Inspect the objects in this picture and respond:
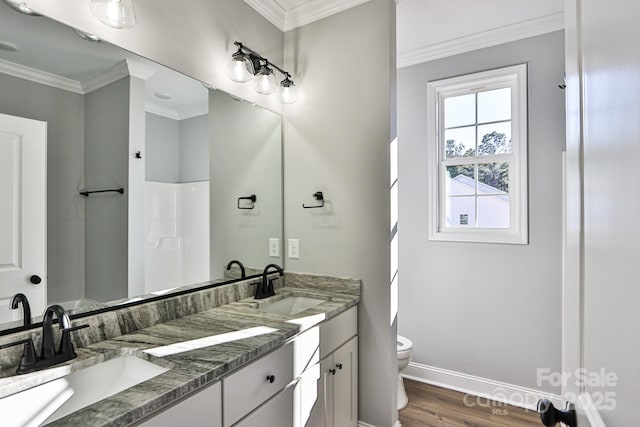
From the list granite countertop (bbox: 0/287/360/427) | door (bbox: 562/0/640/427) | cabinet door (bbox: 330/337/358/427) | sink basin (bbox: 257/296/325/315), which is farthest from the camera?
sink basin (bbox: 257/296/325/315)

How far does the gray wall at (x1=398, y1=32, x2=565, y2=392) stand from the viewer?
2.30 meters

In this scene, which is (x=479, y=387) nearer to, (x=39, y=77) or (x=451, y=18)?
(x=451, y=18)

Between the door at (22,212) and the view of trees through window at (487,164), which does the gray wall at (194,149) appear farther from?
the view of trees through window at (487,164)

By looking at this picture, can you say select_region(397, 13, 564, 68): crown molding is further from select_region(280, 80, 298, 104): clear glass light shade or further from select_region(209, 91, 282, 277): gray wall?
select_region(209, 91, 282, 277): gray wall

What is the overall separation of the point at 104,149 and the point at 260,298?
1093 mm

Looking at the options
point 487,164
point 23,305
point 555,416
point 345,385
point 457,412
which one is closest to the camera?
point 555,416

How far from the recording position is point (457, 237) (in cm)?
263

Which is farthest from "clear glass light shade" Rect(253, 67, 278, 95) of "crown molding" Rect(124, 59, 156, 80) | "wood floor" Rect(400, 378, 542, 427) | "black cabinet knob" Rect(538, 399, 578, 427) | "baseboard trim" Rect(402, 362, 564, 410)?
"baseboard trim" Rect(402, 362, 564, 410)

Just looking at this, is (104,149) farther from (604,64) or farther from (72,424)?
(604,64)

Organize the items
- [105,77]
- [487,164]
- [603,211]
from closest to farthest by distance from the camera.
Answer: [603,211]
[105,77]
[487,164]

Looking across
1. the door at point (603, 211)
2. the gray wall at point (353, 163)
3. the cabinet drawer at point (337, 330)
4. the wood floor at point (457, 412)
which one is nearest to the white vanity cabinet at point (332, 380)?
the cabinet drawer at point (337, 330)

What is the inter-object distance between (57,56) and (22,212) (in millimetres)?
578

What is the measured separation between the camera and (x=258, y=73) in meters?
1.94

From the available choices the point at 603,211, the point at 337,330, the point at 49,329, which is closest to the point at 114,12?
the point at 49,329
